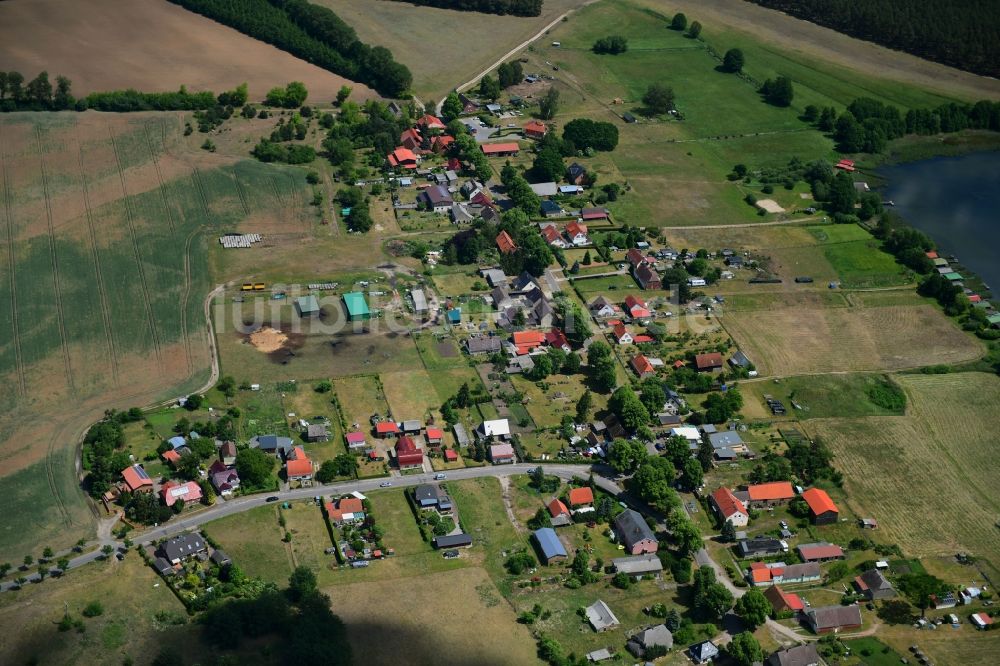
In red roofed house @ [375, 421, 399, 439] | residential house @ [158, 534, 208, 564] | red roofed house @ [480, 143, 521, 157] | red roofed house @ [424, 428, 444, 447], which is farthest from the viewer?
red roofed house @ [480, 143, 521, 157]

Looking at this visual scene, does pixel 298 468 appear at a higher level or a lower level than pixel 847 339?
lower

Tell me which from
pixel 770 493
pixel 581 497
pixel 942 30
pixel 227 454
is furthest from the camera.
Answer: pixel 942 30

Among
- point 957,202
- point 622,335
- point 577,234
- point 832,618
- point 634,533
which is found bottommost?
point 634,533

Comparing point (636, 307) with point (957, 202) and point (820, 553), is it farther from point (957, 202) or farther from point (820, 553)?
point (957, 202)

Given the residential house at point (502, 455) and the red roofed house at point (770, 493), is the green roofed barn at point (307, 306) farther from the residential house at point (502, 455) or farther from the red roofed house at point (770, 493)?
the red roofed house at point (770, 493)

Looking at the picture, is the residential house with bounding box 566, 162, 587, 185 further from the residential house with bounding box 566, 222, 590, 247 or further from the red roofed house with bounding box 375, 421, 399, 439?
the red roofed house with bounding box 375, 421, 399, 439

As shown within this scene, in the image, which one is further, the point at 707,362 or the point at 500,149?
the point at 500,149

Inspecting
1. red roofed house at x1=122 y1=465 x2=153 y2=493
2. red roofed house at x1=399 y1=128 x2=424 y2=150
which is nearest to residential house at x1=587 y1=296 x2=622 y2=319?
red roofed house at x1=399 y1=128 x2=424 y2=150

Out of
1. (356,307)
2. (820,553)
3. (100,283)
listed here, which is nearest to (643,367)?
Result: (820,553)
